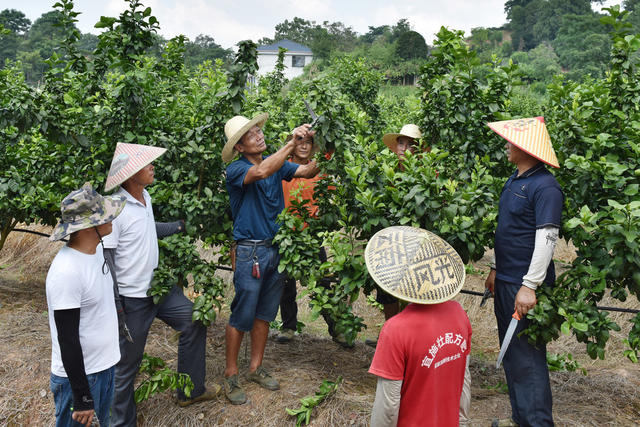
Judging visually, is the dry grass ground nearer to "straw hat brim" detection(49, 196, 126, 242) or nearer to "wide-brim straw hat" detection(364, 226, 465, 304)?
"wide-brim straw hat" detection(364, 226, 465, 304)

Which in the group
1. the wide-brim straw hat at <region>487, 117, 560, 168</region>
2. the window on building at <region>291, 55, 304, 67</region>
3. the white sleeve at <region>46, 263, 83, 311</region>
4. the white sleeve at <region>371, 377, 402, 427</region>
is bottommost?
the white sleeve at <region>371, 377, 402, 427</region>

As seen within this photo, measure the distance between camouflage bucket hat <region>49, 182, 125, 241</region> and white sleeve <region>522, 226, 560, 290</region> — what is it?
8.26ft

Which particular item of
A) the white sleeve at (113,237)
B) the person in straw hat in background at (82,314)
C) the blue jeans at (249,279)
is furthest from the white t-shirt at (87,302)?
the blue jeans at (249,279)

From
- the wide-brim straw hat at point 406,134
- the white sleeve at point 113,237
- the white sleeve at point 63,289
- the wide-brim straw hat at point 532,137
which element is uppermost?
the wide-brim straw hat at point 406,134

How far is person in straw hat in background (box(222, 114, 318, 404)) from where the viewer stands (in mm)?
3664

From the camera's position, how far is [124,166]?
131 inches

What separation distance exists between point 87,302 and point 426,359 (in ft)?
5.69

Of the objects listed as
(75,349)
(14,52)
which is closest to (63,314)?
(75,349)

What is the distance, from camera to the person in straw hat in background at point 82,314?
7.64ft

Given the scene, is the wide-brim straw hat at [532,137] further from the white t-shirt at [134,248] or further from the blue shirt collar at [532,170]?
the white t-shirt at [134,248]

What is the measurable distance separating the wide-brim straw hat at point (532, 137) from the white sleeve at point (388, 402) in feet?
6.02

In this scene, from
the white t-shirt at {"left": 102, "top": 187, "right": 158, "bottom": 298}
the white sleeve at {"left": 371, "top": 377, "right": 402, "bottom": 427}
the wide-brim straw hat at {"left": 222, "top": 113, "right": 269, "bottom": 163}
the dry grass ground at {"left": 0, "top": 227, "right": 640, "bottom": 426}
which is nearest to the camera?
the white sleeve at {"left": 371, "top": 377, "right": 402, "bottom": 427}

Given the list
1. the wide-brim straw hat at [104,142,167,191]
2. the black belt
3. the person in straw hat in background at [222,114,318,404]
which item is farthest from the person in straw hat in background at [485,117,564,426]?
the wide-brim straw hat at [104,142,167,191]

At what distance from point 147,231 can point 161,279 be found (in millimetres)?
360
